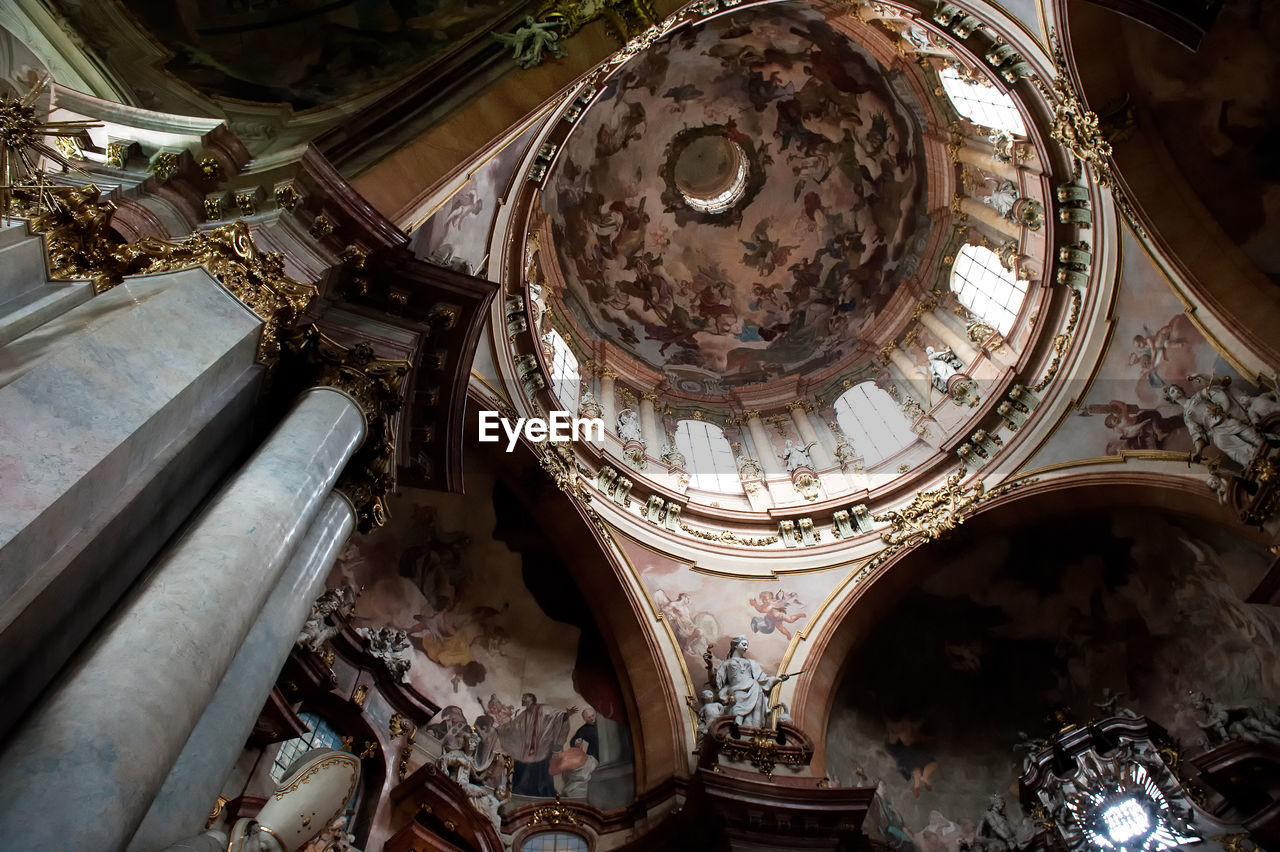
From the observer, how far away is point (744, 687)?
1138cm

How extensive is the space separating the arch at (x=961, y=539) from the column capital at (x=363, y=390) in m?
7.36

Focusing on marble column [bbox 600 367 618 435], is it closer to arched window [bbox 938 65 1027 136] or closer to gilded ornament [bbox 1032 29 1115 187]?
arched window [bbox 938 65 1027 136]

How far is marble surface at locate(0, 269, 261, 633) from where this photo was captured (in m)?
3.17

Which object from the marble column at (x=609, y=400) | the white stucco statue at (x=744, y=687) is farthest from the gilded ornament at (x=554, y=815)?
the marble column at (x=609, y=400)

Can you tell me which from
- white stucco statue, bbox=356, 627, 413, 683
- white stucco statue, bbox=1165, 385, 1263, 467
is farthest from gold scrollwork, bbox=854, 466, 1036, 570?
white stucco statue, bbox=356, 627, 413, 683

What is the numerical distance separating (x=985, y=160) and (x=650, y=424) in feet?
24.9

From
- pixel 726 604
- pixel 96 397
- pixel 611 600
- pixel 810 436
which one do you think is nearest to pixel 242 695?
pixel 96 397

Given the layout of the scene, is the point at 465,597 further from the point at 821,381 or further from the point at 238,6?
the point at 821,381

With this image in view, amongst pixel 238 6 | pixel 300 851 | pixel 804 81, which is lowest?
pixel 300 851

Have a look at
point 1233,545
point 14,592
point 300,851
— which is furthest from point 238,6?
point 1233,545

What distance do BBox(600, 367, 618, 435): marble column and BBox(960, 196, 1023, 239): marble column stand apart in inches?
288

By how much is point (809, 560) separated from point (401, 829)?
7.43 m

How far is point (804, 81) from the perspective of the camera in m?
17.9

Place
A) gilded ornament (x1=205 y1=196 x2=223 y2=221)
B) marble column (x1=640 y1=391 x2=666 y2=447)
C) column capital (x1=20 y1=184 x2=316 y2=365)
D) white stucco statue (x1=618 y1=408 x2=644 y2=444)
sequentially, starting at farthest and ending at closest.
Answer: marble column (x1=640 y1=391 x2=666 y2=447), white stucco statue (x1=618 y1=408 x2=644 y2=444), gilded ornament (x1=205 y1=196 x2=223 y2=221), column capital (x1=20 y1=184 x2=316 y2=365)
